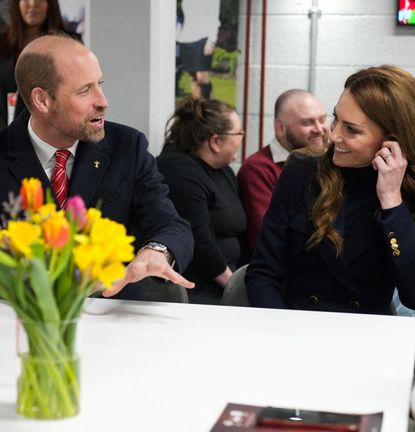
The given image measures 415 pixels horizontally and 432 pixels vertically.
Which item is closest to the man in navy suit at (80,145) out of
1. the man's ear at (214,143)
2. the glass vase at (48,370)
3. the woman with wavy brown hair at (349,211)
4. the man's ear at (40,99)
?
the man's ear at (40,99)

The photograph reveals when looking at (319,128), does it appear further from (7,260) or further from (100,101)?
(7,260)

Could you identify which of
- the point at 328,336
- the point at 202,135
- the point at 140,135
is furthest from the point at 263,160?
the point at 328,336

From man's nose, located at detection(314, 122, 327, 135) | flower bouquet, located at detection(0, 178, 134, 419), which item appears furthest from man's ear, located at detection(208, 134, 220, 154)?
flower bouquet, located at detection(0, 178, 134, 419)

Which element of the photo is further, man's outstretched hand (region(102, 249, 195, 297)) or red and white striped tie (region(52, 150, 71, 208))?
red and white striped tie (region(52, 150, 71, 208))

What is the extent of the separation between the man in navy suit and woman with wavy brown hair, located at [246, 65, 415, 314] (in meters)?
0.30

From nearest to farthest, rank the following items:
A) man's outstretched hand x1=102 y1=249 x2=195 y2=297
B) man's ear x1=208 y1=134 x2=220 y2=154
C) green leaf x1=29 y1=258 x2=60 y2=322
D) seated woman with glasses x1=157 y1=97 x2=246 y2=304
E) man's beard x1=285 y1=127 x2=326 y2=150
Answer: green leaf x1=29 y1=258 x2=60 y2=322
man's outstretched hand x1=102 y1=249 x2=195 y2=297
seated woman with glasses x1=157 y1=97 x2=246 y2=304
man's ear x1=208 y1=134 x2=220 y2=154
man's beard x1=285 y1=127 x2=326 y2=150

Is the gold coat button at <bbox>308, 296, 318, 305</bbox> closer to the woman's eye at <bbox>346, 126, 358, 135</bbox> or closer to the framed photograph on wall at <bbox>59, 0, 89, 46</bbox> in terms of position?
the woman's eye at <bbox>346, 126, 358, 135</bbox>

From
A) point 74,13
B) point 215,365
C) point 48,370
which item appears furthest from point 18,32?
point 48,370

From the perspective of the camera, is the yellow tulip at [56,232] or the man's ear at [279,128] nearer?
the yellow tulip at [56,232]

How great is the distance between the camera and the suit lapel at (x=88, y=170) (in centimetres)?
261

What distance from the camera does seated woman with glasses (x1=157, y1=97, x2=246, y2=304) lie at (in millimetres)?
3637

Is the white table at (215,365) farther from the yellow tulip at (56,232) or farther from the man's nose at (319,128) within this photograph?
the man's nose at (319,128)

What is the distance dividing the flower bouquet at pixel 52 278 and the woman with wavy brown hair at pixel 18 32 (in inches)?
105

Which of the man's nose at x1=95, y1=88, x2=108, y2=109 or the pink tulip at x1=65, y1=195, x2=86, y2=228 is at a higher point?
the man's nose at x1=95, y1=88, x2=108, y2=109
